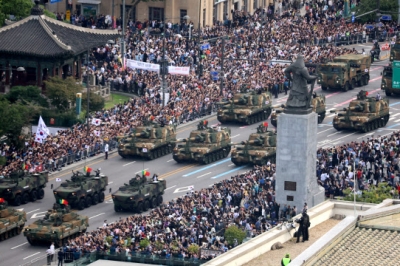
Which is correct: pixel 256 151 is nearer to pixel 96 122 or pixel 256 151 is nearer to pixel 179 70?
pixel 96 122

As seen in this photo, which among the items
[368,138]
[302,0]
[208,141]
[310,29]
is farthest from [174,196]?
[302,0]

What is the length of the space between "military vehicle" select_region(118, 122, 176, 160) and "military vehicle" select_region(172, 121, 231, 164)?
99 centimetres

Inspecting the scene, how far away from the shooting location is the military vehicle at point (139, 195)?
249 feet

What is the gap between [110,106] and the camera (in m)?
101

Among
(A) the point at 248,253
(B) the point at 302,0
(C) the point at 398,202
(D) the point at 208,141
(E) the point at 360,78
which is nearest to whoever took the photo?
(A) the point at 248,253

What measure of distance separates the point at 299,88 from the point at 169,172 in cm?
2316

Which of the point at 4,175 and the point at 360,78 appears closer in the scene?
the point at 4,175

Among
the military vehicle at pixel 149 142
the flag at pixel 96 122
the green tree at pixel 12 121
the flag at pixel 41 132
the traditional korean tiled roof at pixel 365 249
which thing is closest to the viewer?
the traditional korean tiled roof at pixel 365 249

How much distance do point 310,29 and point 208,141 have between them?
110 ft

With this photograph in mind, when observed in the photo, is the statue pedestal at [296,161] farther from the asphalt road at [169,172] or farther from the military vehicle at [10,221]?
the military vehicle at [10,221]

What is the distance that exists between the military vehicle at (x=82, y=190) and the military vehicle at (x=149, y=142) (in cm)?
805

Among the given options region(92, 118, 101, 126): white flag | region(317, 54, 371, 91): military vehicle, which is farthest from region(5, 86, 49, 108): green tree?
region(317, 54, 371, 91): military vehicle

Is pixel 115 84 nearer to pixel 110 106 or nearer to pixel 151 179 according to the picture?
pixel 110 106

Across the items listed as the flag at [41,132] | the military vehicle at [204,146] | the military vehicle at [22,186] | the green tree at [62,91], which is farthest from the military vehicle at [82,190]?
the green tree at [62,91]
